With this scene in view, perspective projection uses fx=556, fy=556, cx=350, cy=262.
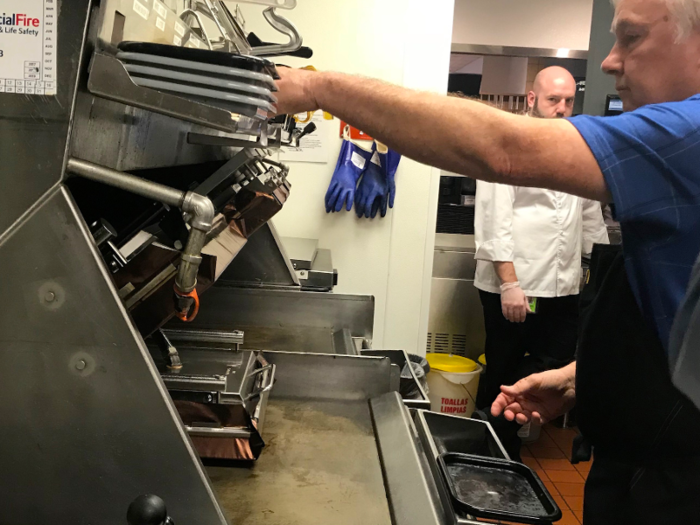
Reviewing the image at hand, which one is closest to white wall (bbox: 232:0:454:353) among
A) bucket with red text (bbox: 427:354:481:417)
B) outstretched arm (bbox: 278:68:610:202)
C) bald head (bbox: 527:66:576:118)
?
bucket with red text (bbox: 427:354:481:417)

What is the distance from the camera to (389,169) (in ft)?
9.48

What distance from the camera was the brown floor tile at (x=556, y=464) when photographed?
3187mm

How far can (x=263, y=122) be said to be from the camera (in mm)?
826

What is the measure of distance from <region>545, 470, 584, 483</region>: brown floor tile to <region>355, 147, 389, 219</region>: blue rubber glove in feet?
5.77

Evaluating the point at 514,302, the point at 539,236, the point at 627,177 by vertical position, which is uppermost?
the point at 627,177

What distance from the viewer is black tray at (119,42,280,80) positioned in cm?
71

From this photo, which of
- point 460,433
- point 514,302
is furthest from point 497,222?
point 460,433

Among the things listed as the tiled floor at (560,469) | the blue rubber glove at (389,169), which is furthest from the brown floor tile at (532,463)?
the blue rubber glove at (389,169)

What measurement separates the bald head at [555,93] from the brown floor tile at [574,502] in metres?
1.97

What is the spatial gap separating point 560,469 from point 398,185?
1862 mm

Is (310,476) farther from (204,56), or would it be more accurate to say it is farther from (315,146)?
(315,146)

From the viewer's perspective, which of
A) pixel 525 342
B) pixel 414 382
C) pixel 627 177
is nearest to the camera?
pixel 627 177

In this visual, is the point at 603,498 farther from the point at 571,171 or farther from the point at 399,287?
the point at 399,287

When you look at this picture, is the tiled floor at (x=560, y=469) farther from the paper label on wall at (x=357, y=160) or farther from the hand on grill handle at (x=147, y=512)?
the hand on grill handle at (x=147, y=512)
